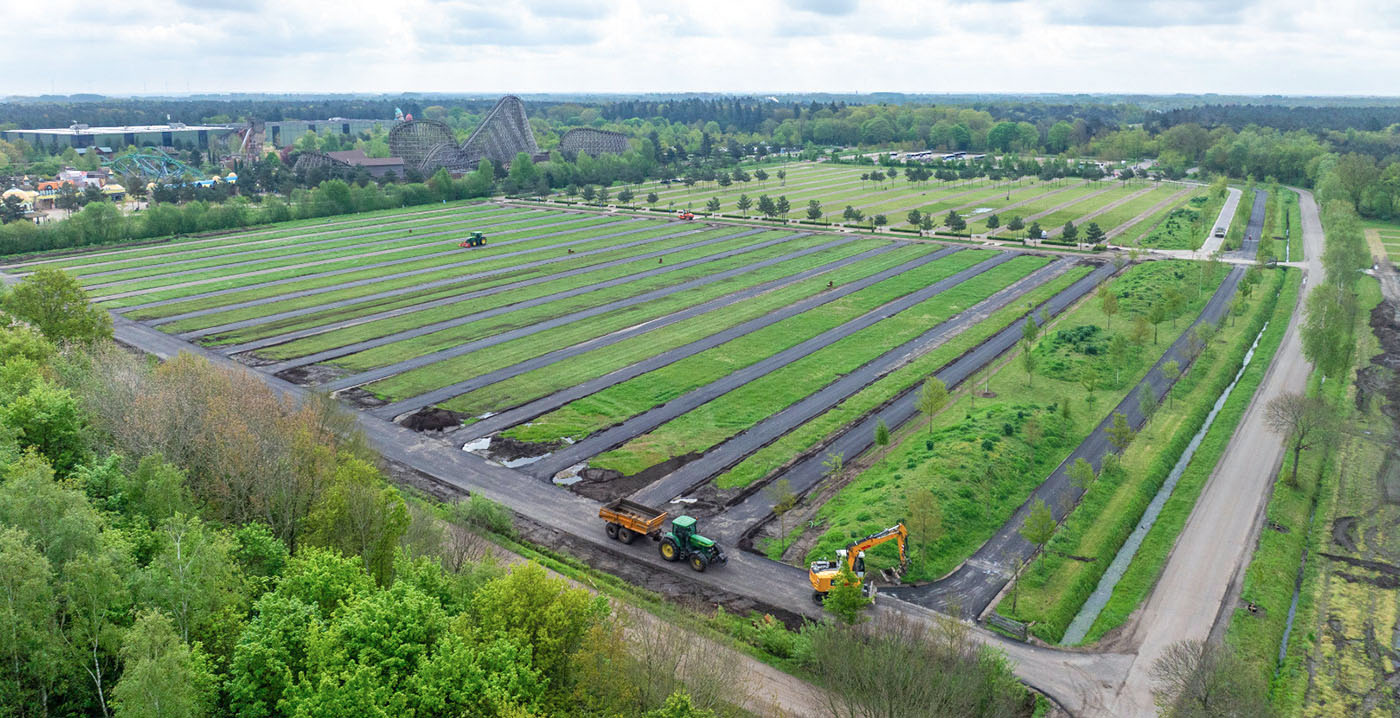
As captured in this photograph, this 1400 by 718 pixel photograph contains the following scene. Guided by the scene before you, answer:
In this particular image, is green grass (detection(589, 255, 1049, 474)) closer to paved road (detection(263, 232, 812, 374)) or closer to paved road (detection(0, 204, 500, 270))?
paved road (detection(263, 232, 812, 374))

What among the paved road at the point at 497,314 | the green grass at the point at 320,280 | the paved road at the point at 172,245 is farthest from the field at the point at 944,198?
the paved road at the point at 172,245

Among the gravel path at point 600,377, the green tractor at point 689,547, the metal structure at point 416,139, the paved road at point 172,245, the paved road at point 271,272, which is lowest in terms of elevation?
the green tractor at point 689,547

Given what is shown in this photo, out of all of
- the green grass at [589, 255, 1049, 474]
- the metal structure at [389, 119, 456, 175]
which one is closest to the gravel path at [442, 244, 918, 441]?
the green grass at [589, 255, 1049, 474]

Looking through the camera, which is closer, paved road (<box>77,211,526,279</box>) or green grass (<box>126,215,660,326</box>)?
green grass (<box>126,215,660,326</box>)

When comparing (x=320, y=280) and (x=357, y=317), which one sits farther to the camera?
(x=320, y=280)

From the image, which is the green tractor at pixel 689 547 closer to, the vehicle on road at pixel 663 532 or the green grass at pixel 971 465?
the vehicle on road at pixel 663 532

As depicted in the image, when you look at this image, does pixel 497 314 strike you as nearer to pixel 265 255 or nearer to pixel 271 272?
pixel 271 272

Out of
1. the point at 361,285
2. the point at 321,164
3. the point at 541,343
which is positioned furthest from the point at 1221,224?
the point at 321,164
